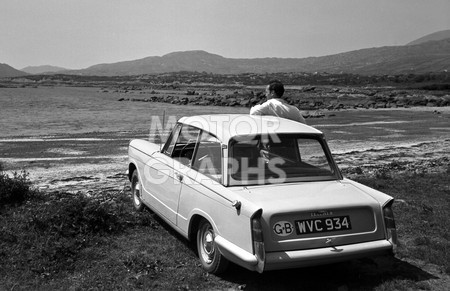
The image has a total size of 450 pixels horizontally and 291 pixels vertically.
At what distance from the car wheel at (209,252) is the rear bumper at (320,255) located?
2.41 feet

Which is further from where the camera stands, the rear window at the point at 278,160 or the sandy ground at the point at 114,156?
the sandy ground at the point at 114,156

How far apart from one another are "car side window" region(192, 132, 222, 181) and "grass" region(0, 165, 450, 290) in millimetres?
1089

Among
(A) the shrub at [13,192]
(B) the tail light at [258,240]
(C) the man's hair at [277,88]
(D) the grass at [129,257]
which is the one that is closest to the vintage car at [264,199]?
(B) the tail light at [258,240]

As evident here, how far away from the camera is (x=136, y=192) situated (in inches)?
302

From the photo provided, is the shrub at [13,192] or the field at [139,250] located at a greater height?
the shrub at [13,192]

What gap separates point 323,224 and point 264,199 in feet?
2.11

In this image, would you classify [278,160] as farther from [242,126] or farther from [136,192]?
[136,192]

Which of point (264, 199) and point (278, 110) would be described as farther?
point (278, 110)

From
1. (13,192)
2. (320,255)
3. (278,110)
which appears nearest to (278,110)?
(278,110)

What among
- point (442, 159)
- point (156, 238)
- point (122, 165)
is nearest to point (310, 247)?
point (156, 238)

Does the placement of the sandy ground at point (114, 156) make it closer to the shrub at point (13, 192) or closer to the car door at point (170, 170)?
the shrub at point (13, 192)

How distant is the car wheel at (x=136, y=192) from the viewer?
749 centimetres

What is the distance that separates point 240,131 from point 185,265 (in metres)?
1.69

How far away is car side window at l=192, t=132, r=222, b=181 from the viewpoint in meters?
5.42
